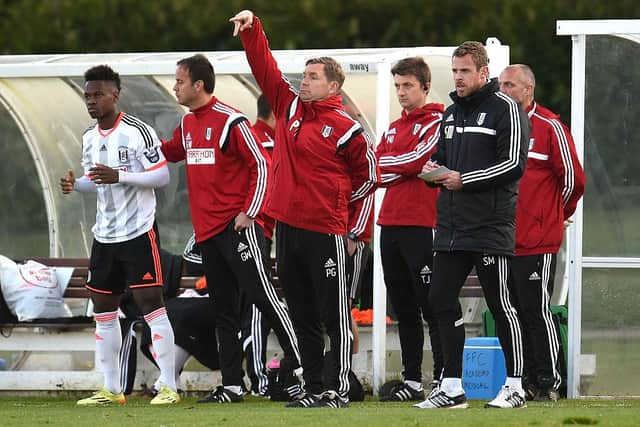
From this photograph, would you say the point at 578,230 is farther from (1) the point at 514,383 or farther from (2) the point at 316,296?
(2) the point at 316,296

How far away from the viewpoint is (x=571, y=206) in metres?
11.4

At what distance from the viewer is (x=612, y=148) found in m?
12.0

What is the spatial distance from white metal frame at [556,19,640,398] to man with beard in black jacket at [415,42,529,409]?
188 cm

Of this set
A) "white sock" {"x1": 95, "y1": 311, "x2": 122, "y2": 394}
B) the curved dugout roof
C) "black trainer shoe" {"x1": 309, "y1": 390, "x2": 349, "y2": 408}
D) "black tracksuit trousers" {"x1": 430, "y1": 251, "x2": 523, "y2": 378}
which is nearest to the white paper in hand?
"black tracksuit trousers" {"x1": 430, "y1": 251, "x2": 523, "y2": 378}

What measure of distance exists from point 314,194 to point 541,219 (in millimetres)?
1946

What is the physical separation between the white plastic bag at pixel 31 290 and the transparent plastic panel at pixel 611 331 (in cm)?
433

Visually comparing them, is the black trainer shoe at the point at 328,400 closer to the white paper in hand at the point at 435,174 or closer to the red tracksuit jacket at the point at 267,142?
the white paper in hand at the point at 435,174

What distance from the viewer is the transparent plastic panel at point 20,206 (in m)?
14.6

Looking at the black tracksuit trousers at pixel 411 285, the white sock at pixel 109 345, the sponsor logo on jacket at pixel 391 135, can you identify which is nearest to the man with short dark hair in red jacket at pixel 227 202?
the white sock at pixel 109 345

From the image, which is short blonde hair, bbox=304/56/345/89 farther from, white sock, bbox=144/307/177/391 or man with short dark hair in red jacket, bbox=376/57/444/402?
white sock, bbox=144/307/177/391

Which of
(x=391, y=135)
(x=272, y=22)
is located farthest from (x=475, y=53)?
(x=272, y=22)

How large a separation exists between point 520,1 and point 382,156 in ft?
62.9

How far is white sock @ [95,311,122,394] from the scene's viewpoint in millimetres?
11320

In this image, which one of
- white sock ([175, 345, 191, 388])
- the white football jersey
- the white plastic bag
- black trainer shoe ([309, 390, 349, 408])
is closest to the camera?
Result: black trainer shoe ([309, 390, 349, 408])
